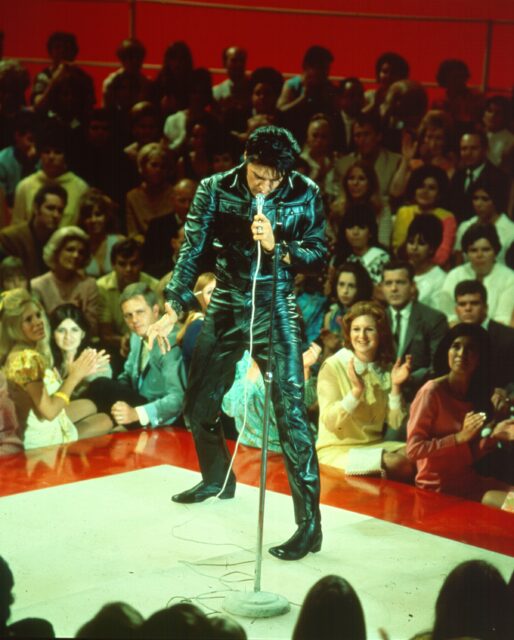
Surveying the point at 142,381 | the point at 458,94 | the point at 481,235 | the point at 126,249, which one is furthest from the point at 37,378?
the point at 458,94

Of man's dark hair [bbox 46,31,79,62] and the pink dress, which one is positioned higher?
man's dark hair [bbox 46,31,79,62]

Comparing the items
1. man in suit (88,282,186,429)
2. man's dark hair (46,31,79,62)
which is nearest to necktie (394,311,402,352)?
man in suit (88,282,186,429)

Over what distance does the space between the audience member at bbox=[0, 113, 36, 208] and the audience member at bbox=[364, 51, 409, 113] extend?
235 cm

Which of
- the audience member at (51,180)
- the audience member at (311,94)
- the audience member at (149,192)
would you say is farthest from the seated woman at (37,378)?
the audience member at (311,94)

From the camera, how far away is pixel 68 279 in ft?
21.2

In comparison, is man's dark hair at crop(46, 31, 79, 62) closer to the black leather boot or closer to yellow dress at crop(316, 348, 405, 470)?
yellow dress at crop(316, 348, 405, 470)

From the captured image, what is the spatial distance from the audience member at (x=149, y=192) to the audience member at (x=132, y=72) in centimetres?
48

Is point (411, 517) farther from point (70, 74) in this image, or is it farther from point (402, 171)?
point (70, 74)

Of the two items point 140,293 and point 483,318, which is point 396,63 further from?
point 140,293

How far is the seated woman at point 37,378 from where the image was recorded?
565cm

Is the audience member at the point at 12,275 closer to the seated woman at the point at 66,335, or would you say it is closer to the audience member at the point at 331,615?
the seated woman at the point at 66,335

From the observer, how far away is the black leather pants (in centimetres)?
392

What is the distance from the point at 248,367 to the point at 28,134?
262 cm

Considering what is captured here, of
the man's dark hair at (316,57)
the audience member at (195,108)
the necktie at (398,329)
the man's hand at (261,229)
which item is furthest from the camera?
the audience member at (195,108)
